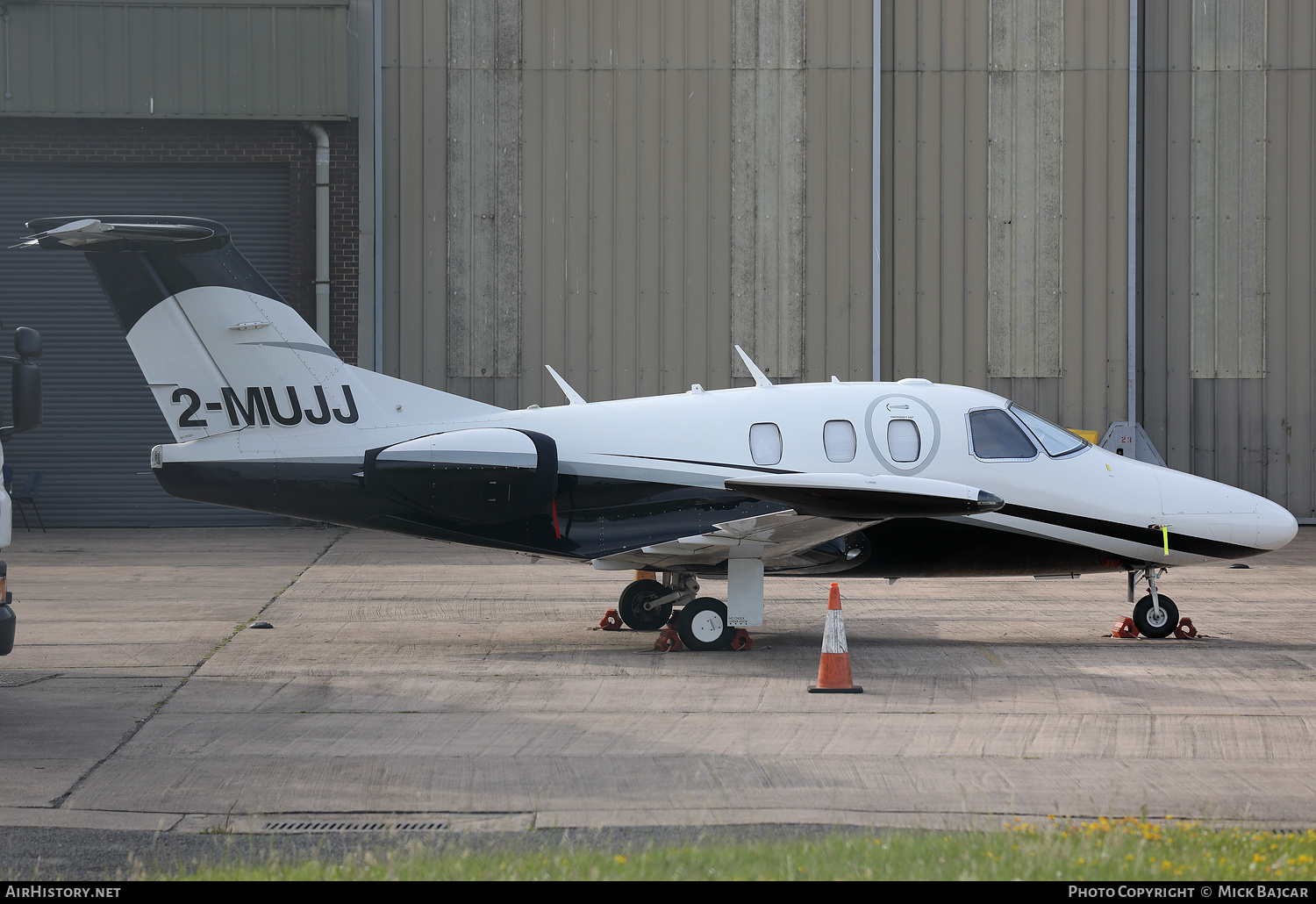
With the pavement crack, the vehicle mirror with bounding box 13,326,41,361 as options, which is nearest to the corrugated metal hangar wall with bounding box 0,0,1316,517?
the pavement crack

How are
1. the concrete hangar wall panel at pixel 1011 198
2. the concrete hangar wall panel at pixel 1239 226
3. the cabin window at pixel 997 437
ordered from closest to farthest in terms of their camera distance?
the cabin window at pixel 997 437
the concrete hangar wall panel at pixel 1011 198
the concrete hangar wall panel at pixel 1239 226

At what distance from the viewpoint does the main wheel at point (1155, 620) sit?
40.7 ft

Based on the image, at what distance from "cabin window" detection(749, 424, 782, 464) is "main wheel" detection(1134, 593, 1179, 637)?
3.90 meters

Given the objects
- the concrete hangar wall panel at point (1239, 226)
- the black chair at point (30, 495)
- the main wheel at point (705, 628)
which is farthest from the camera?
the concrete hangar wall panel at point (1239, 226)

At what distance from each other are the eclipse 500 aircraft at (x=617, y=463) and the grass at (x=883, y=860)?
559 centimetres

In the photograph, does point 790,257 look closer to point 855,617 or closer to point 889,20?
point 889,20

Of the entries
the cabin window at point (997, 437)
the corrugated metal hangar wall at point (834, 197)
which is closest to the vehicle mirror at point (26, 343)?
the cabin window at point (997, 437)

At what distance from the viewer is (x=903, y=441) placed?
11922 millimetres

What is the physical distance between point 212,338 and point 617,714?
549 cm

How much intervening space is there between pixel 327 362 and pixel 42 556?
10.0 m

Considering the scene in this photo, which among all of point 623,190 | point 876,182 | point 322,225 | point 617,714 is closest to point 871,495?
point 617,714

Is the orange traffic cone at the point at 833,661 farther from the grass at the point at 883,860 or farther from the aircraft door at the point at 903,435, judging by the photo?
the grass at the point at 883,860

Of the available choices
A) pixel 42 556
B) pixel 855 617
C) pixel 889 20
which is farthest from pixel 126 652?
pixel 889 20

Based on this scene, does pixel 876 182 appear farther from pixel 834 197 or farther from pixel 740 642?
pixel 740 642
